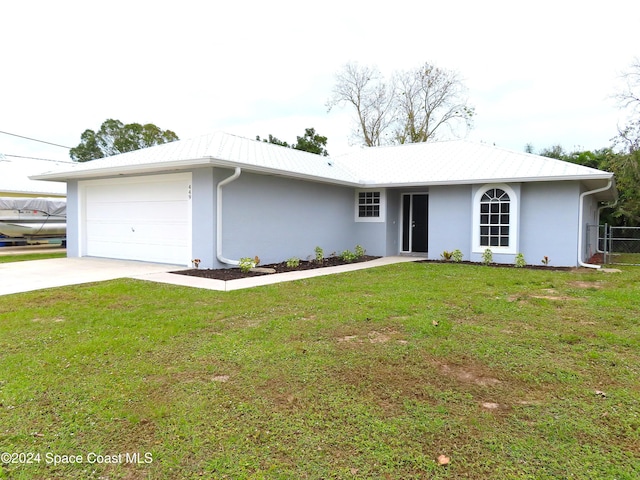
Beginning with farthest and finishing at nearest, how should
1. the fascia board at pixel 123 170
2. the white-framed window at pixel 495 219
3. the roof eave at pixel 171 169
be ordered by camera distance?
the white-framed window at pixel 495 219 < the fascia board at pixel 123 170 < the roof eave at pixel 171 169

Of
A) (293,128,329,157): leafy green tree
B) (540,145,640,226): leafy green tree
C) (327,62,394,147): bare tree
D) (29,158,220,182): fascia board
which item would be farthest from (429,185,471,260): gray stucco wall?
(327,62,394,147): bare tree

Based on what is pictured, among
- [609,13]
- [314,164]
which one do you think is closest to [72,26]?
[314,164]

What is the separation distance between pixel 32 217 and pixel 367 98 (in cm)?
2266

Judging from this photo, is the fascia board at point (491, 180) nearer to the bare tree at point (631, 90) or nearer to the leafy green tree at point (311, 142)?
the bare tree at point (631, 90)

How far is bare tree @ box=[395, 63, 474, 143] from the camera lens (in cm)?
Answer: 2948

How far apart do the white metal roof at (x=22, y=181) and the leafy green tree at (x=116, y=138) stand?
16.8m

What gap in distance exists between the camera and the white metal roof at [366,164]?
411 inches

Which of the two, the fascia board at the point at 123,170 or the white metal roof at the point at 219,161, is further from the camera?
the white metal roof at the point at 219,161

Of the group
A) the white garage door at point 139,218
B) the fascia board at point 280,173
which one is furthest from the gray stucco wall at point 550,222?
the white garage door at point 139,218

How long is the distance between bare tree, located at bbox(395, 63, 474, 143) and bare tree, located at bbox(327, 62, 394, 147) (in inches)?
37.7

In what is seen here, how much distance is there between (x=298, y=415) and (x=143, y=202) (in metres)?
10.2

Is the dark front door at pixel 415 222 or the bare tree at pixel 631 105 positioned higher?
the bare tree at pixel 631 105

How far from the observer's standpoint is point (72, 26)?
46.6ft

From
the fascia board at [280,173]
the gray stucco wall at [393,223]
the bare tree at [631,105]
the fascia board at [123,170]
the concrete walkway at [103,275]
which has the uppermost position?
the bare tree at [631,105]
